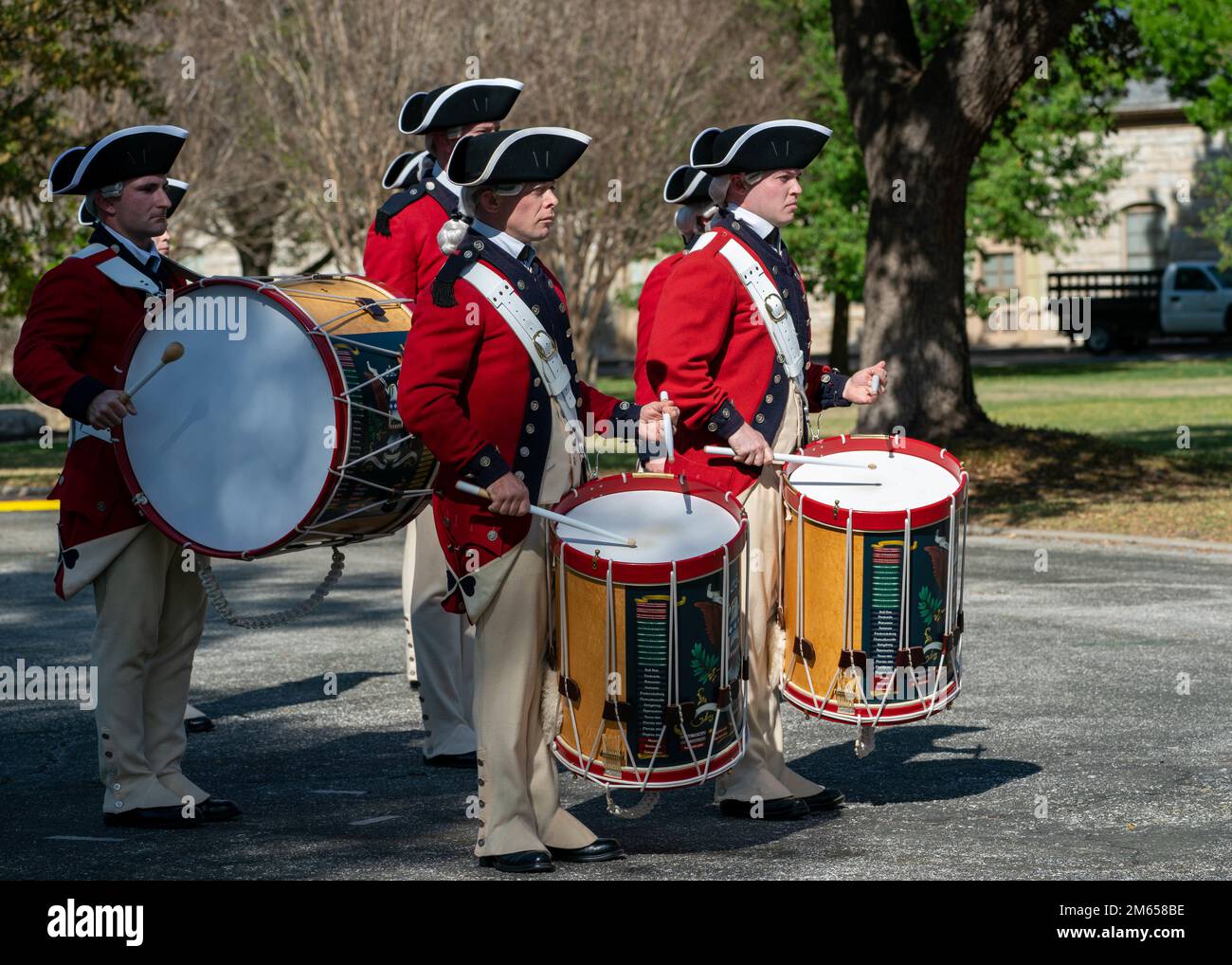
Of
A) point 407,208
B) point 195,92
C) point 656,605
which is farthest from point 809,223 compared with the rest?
point 656,605

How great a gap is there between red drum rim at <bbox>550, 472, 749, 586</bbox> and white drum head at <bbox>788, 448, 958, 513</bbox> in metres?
0.50

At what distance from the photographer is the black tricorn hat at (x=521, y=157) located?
5617 mm

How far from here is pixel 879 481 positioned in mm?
6258

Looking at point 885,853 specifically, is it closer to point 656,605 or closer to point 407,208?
point 656,605

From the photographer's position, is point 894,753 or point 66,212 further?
point 66,212

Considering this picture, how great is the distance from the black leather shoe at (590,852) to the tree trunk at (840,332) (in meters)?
33.2

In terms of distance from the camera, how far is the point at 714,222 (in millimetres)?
6633

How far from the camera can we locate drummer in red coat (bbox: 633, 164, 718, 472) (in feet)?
21.5

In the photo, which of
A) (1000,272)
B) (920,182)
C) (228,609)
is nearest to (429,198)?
(228,609)

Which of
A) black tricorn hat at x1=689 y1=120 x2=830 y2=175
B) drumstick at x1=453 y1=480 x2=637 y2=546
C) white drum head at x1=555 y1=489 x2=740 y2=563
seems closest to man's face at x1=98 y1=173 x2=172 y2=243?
drumstick at x1=453 y1=480 x2=637 y2=546

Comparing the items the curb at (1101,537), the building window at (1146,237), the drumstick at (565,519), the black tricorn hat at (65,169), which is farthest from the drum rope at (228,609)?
the building window at (1146,237)

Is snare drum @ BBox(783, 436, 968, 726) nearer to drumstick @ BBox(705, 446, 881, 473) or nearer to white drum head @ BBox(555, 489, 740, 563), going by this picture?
drumstick @ BBox(705, 446, 881, 473)

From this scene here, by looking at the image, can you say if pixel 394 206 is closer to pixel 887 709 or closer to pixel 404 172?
pixel 404 172
